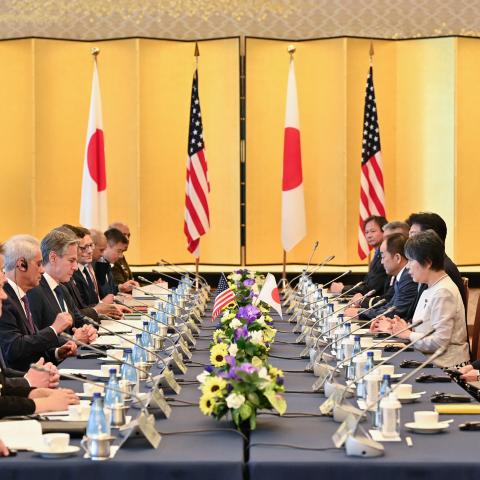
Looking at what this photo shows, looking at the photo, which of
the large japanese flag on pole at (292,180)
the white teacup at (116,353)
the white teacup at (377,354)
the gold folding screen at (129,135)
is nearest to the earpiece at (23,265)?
the white teacup at (116,353)

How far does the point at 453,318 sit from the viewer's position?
546cm

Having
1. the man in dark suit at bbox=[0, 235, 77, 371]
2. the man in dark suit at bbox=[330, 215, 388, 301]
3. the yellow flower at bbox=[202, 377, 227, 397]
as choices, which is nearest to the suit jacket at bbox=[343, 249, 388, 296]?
the man in dark suit at bbox=[330, 215, 388, 301]

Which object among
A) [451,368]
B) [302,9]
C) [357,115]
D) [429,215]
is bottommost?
[451,368]

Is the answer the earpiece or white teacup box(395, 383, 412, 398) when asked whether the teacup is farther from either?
the earpiece

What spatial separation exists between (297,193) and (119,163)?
221 centimetres

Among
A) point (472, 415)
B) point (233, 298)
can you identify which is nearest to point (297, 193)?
point (233, 298)

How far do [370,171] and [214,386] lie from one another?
8426mm

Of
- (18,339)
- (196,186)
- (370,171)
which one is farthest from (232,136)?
(18,339)

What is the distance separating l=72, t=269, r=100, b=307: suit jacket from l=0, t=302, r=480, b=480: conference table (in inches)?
179

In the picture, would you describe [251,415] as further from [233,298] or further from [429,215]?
[429,215]

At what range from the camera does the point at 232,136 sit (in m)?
12.3

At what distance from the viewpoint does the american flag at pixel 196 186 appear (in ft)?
37.1

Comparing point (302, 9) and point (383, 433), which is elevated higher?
point (302, 9)

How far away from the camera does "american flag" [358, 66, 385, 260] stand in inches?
444
